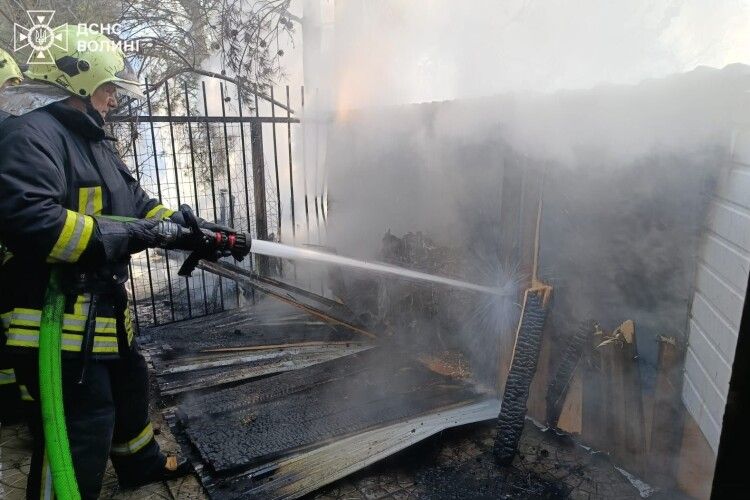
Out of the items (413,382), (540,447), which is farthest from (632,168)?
(413,382)

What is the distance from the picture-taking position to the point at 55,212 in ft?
7.29

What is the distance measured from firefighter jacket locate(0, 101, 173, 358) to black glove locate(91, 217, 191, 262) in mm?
65

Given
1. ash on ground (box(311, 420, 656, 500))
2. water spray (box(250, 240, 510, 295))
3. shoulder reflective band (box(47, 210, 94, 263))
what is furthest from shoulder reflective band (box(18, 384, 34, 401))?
ash on ground (box(311, 420, 656, 500))

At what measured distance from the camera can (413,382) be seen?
4.52 meters

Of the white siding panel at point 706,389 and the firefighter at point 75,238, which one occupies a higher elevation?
the firefighter at point 75,238

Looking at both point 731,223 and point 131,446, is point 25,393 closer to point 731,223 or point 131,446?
point 131,446

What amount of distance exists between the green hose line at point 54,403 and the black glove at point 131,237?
36cm

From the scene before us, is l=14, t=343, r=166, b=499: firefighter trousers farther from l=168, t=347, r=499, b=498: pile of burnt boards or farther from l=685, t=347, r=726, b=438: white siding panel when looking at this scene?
l=685, t=347, r=726, b=438: white siding panel

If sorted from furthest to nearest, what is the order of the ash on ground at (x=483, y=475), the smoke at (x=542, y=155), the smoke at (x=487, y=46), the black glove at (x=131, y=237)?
the smoke at (x=487, y=46) < the ash on ground at (x=483, y=475) < the smoke at (x=542, y=155) < the black glove at (x=131, y=237)

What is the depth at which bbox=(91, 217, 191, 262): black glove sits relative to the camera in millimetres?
2402

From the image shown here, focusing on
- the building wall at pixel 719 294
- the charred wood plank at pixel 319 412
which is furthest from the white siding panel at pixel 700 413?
the charred wood plank at pixel 319 412

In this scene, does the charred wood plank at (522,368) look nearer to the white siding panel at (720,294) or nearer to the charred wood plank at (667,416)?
the charred wood plank at (667,416)

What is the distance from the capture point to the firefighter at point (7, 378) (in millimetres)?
2801

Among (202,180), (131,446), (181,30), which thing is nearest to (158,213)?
(131,446)
